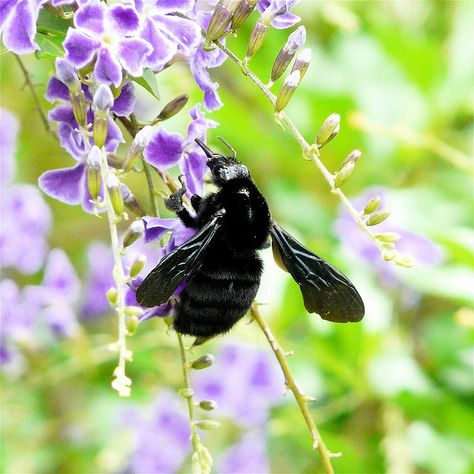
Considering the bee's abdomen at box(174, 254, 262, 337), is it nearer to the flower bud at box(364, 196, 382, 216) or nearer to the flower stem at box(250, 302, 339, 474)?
the flower stem at box(250, 302, 339, 474)

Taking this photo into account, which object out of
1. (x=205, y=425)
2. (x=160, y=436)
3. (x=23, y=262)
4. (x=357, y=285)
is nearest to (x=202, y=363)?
(x=205, y=425)

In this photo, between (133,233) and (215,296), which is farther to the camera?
(215,296)

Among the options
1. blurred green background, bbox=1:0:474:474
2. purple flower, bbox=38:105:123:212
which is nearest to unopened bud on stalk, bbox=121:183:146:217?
purple flower, bbox=38:105:123:212

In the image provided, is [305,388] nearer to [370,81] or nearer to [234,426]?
[234,426]

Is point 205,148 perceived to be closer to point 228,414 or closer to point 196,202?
point 196,202

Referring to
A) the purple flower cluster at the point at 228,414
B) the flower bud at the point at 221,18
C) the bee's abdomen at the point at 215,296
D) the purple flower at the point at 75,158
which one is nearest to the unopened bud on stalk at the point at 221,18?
the flower bud at the point at 221,18
